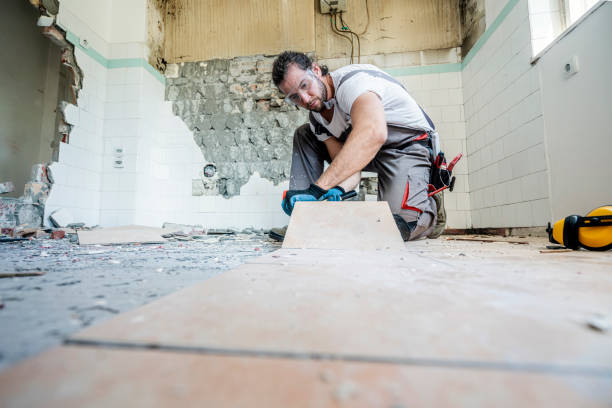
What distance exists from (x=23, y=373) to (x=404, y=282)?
44 cm

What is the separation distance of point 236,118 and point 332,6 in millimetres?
1548

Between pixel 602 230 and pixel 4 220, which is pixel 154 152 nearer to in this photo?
pixel 4 220

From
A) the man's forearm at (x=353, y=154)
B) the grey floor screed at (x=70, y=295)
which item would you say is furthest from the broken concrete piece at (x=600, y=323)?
the man's forearm at (x=353, y=154)

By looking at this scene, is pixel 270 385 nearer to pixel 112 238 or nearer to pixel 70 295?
pixel 70 295

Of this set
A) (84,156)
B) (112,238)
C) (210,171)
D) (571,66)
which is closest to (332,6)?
(210,171)

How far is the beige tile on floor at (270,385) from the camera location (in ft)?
0.56

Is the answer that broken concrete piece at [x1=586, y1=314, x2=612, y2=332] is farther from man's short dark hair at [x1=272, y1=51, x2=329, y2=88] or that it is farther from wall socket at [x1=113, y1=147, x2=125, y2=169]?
wall socket at [x1=113, y1=147, x2=125, y2=169]

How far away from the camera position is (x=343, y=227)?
3.74 feet

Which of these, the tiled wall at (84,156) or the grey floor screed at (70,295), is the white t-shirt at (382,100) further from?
the tiled wall at (84,156)

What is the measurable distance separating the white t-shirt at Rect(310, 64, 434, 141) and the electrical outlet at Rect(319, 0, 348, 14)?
6.30 feet

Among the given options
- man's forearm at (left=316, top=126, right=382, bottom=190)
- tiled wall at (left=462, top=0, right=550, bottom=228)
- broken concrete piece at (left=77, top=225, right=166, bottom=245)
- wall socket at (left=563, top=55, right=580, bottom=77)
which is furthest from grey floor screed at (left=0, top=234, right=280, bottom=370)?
tiled wall at (left=462, top=0, right=550, bottom=228)

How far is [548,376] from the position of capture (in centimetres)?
19

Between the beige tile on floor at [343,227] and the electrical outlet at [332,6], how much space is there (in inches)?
111

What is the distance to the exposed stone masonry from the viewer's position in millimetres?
3176
